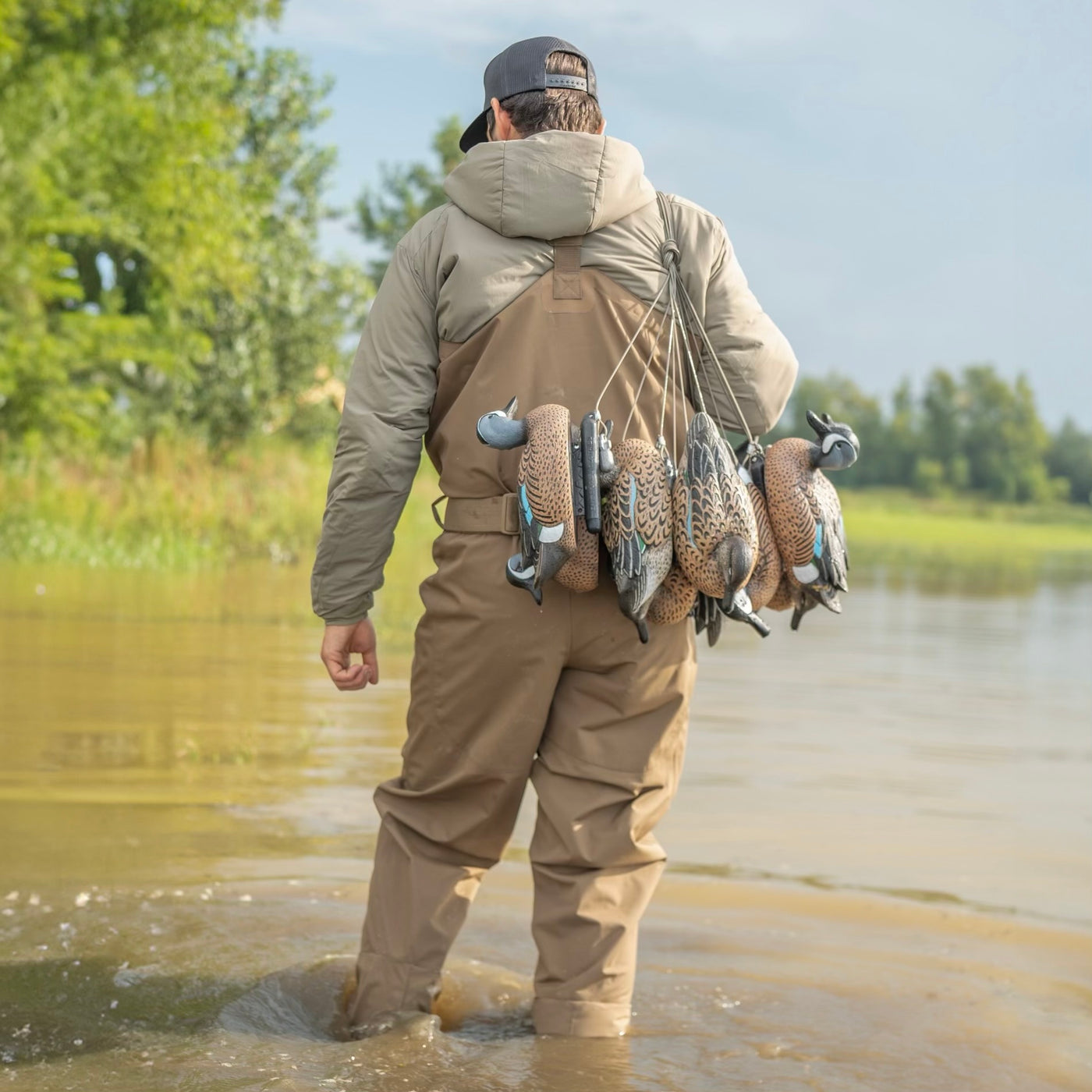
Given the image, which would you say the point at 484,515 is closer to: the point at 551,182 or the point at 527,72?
the point at 551,182

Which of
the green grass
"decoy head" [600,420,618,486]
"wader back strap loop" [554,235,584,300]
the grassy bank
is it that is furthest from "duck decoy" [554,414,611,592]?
the green grass

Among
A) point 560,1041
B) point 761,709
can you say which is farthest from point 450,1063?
point 761,709

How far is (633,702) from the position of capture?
10.4 ft

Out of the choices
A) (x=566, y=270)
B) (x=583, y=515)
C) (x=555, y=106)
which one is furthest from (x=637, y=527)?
(x=555, y=106)

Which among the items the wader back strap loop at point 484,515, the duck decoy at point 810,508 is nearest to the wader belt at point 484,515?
the wader back strap loop at point 484,515

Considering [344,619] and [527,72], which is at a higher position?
[527,72]

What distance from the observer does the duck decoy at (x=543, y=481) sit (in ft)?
9.55

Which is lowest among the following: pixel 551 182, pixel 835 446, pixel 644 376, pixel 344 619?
pixel 344 619

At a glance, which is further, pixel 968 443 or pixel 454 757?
pixel 968 443

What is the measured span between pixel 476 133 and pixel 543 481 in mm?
937

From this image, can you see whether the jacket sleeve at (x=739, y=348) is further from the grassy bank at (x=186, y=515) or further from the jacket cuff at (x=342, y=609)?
the grassy bank at (x=186, y=515)

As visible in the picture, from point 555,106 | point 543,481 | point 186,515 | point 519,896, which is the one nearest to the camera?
point 543,481

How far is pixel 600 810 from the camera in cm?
320

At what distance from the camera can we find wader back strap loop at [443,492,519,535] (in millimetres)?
3111
